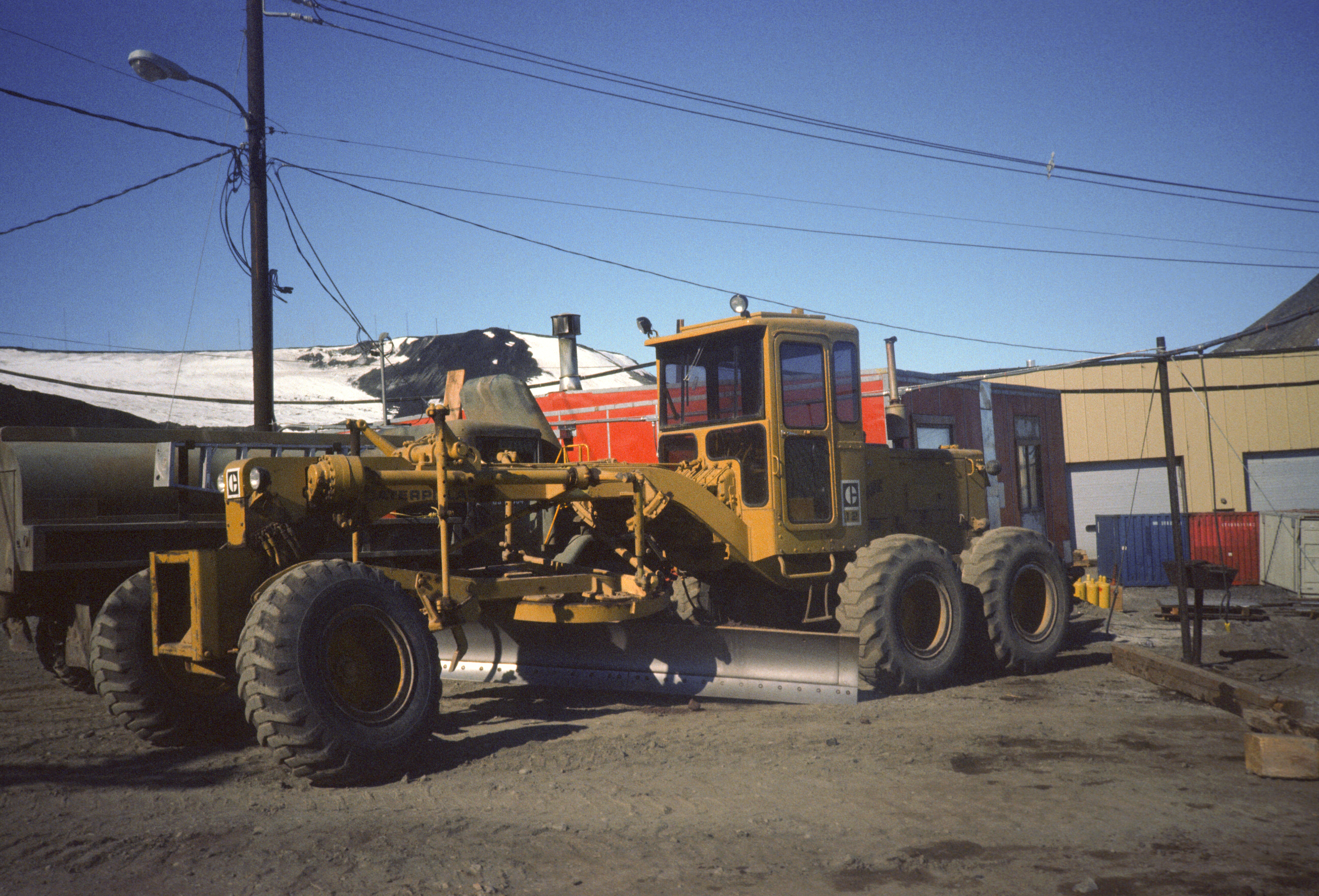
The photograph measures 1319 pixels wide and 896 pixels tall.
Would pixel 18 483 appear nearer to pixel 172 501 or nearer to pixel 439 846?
pixel 172 501

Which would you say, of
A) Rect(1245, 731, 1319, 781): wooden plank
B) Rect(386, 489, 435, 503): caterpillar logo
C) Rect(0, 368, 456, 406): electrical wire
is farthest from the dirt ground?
Rect(0, 368, 456, 406): electrical wire

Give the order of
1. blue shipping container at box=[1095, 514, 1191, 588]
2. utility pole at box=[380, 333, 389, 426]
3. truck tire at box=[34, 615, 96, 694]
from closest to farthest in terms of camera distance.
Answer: truck tire at box=[34, 615, 96, 694] < blue shipping container at box=[1095, 514, 1191, 588] < utility pole at box=[380, 333, 389, 426]

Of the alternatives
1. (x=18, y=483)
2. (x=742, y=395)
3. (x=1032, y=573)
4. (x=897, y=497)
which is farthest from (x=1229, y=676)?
(x=18, y=483)

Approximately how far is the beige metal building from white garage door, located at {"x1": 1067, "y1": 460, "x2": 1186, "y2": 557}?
0.09 feet

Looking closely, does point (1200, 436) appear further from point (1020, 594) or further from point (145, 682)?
point (145, 682)

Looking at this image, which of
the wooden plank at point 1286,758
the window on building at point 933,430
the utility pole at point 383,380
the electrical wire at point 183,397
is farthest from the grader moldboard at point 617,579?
the utility pole at point 383,380

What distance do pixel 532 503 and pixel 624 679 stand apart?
161 cm

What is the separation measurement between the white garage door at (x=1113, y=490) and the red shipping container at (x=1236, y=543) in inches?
294

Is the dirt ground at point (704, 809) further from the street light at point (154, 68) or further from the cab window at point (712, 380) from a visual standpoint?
the street light at point (154, 68)

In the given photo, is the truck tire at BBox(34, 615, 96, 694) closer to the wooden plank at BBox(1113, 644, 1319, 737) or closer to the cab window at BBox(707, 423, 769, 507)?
the cab window at BBox(707, 423, 769, 507)

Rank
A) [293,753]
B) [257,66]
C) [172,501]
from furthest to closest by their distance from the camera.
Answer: [257,66] → [172,501] → [293,753]

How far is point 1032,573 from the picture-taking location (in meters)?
9.77

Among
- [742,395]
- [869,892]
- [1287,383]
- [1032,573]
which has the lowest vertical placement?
[869,892]

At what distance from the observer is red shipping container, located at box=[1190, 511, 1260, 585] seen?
18.9 metres
